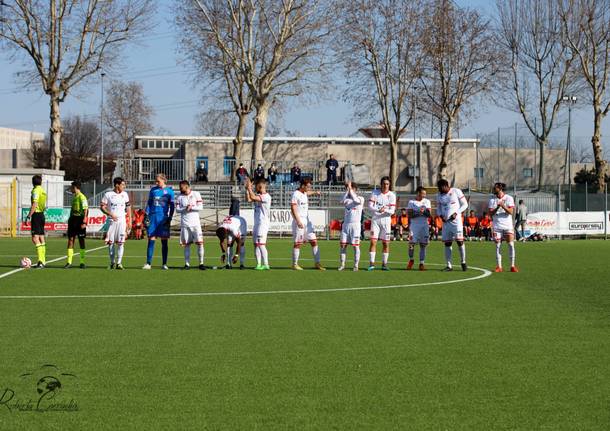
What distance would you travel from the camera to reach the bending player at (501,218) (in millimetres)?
21922

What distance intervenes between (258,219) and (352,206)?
7.24 ft

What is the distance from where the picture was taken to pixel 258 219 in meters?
21.6

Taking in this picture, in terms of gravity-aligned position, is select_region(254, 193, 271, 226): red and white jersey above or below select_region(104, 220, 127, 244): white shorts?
above

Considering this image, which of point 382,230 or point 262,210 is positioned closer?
point 262,210

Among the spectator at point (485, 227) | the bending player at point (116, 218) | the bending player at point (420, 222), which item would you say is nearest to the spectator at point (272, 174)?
the spectator at point (485, 227)

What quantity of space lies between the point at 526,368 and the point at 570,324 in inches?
134

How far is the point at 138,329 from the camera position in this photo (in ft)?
37.2

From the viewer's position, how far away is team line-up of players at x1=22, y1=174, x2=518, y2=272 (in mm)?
21328

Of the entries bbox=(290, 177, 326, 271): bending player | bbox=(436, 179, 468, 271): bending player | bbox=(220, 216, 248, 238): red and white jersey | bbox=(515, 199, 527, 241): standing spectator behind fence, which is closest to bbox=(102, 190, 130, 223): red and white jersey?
bbox=(220, 216, 248, 238): red and white jersey

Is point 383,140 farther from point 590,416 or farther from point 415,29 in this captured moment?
point 590,416

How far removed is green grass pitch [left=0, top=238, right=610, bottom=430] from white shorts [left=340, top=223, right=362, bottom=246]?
4.11 meters

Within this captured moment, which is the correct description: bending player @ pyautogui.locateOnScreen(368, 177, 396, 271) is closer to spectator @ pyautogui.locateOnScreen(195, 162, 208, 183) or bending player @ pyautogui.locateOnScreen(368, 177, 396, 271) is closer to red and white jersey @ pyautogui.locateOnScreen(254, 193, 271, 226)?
red and white jersey @ pyautogui.locateOnScreen(254, 193, 271, 226)

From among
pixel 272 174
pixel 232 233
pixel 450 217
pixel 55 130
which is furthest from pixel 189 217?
pixel 55 130

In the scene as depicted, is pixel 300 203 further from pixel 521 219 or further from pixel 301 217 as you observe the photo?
pixel 521 219
